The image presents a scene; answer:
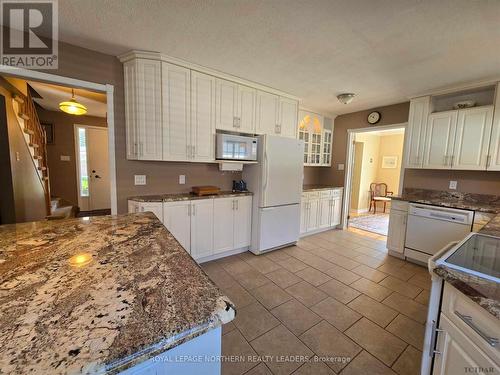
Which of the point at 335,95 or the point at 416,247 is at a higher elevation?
the point at 335,95

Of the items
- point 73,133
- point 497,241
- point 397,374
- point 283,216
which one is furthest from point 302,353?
point 73,133

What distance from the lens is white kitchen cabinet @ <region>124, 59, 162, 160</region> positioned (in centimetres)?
245

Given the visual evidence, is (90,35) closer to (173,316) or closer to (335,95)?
(173,316)

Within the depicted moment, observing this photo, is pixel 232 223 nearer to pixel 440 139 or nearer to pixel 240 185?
pixel 240 185

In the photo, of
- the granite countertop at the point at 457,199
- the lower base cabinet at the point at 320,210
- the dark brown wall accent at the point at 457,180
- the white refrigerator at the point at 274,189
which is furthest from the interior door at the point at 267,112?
the dark brown wall accent at the point at 457,180

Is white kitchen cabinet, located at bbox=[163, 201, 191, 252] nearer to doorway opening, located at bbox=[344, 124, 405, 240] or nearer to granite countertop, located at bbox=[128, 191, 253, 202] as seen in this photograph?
granite countertop, located at bbox=[128, 191, 253, 202]

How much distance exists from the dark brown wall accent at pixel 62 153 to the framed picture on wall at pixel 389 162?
831 centimetres

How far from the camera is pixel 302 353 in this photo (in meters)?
1.60

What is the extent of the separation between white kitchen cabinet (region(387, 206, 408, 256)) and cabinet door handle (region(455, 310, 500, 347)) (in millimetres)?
2597

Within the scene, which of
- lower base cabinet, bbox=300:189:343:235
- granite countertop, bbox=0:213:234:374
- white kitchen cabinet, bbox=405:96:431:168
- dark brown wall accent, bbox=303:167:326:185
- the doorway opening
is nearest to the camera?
granite countertop, bbox=0:213:234:374

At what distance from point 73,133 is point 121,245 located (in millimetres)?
5466

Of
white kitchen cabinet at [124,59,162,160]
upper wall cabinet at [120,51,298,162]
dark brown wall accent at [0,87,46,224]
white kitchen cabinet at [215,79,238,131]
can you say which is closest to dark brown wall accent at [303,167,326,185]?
upper wall cabinet at [120,51,298,162]

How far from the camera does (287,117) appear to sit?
3646mm

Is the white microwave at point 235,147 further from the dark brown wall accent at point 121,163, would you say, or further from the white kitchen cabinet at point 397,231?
the white kitchen cabinet at point 397,231
